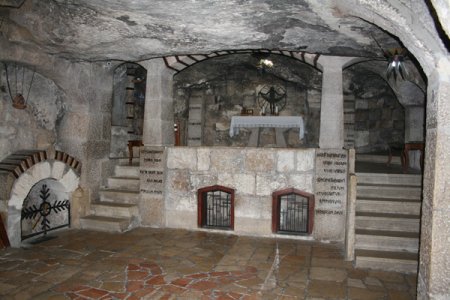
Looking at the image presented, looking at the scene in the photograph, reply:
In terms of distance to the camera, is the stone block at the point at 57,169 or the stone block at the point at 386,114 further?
the stone block at the point at 386,114

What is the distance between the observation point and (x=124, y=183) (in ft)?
23.7

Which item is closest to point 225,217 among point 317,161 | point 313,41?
point 317,161

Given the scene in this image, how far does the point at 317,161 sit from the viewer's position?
5.94 metres

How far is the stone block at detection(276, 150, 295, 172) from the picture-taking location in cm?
611

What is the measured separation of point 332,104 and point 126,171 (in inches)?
189

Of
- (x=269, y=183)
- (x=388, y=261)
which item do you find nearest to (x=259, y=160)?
A: (x=269, y=183)

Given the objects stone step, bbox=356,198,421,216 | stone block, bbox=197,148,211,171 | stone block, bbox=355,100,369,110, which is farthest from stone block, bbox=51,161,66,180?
stone block, bbox=355,100,369,110

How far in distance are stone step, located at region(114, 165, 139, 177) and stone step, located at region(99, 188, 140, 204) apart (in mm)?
469

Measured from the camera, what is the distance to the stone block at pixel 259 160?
20.4 feet

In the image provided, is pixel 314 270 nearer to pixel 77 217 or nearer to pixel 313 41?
pixel 313 41

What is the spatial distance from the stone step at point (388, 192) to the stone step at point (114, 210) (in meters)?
4.50

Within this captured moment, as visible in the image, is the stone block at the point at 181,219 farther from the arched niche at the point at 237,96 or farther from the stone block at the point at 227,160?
the arched niche at the point at 237,96

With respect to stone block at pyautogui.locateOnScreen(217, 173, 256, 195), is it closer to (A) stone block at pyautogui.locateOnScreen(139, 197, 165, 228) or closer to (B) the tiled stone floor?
(B) the tiled stone floor

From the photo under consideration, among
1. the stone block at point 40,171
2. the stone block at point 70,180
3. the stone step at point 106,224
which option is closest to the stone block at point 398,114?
the stone step at point 106,224
